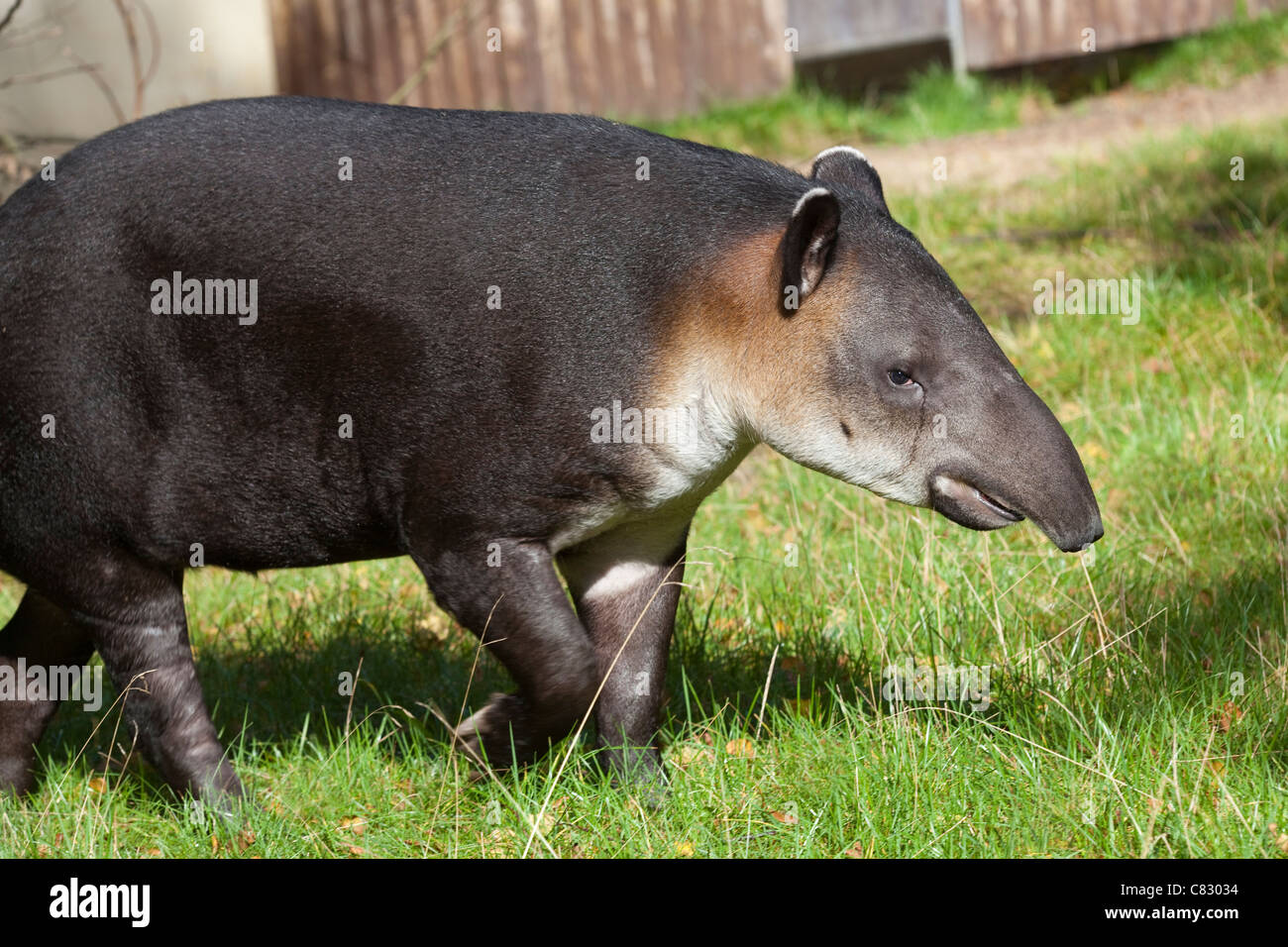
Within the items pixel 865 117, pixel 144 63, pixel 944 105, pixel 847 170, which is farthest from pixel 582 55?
pixel 847 170

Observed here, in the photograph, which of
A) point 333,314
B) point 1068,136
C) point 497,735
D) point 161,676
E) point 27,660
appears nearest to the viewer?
point 333,314

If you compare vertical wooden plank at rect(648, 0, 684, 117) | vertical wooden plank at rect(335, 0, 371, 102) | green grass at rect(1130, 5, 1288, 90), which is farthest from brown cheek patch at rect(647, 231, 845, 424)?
vertical wooden plank at rect(335, 0, 371, 102)

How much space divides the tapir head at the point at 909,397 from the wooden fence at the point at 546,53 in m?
11.0

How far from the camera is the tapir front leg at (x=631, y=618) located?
4.22 meters

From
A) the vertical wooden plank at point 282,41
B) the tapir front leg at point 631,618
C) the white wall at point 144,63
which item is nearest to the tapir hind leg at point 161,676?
the tapir front leg at point 631,618

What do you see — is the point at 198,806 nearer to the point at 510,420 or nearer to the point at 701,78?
the point at 510,420

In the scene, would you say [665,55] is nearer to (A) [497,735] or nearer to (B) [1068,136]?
(B) [1068,136]

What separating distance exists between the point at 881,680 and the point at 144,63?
12.8 meters

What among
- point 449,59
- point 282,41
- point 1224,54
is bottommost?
point 1224,54

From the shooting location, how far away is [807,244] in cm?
353

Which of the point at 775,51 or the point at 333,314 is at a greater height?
the point at 775,51

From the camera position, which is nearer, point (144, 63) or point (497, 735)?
point (497, 735)

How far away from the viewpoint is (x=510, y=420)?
3.68 metres

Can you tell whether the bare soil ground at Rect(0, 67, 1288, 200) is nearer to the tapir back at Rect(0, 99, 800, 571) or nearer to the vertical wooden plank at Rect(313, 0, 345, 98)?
the vertical wooden plank at Rect(313, 0, 345, 98)
